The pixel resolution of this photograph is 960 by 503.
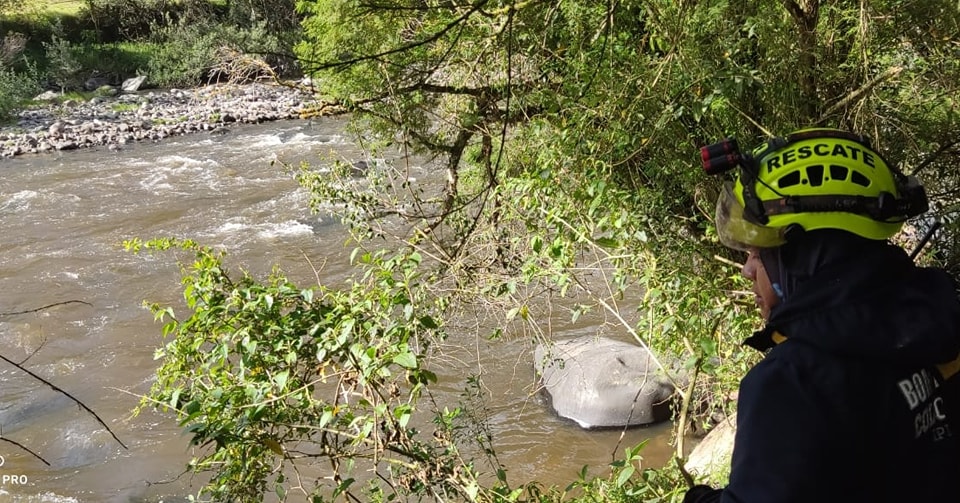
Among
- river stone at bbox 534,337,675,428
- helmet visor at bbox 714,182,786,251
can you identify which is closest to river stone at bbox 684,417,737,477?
river stone at bbox 534,337,675,428

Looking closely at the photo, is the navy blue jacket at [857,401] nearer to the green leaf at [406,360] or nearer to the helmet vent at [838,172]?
the helmet vent at [838,172]

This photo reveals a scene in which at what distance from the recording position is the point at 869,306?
3.61 feet

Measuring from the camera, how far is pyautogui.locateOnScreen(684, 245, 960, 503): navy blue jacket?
104 centimetres

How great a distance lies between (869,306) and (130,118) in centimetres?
2053

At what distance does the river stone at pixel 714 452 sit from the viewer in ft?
13.3

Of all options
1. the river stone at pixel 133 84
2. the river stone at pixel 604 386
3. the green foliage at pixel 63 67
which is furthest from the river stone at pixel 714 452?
the green foliage at pixel 63 67

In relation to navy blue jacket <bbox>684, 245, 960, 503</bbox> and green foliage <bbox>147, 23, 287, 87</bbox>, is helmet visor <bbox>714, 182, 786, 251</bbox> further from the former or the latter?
green foliage <bbox>147, 23, 287, 87</bbox>

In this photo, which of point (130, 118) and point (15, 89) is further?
point (15, 89)

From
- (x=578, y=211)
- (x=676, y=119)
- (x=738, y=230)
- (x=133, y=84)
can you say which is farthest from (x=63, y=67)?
(x=738, y=230)

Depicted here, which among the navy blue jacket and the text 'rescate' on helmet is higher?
the text 'rescate' on helmet

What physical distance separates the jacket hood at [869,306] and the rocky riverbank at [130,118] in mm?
15800

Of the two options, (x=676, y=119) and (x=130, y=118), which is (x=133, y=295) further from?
(x=130, y=118)

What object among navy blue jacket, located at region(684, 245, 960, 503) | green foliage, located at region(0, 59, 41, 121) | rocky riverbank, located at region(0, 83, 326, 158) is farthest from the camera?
green foliage, located at region(0, 59, 41, 121)

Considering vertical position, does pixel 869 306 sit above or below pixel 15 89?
above
